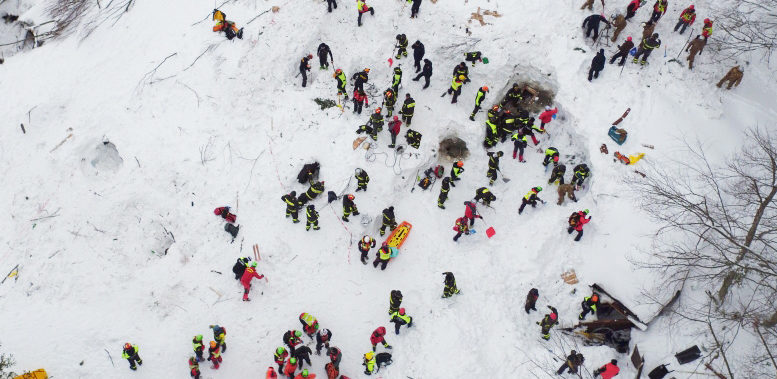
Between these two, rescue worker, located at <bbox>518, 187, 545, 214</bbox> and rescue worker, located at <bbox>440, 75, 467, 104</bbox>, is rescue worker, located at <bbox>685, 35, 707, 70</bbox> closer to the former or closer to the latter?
rescue worker, located at <bbox>518, 187, 545, 214</bbox>

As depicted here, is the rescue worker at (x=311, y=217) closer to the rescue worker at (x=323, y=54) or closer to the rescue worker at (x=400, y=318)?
the rescue worker at (x=400, y=318)

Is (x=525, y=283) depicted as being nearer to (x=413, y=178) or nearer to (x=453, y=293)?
(x=453, y=293)

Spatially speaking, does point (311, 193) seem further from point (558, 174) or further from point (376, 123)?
point (558, 174)

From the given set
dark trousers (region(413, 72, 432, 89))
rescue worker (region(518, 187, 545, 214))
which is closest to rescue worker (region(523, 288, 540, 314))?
rescue worker (region(518, 187, 545, 214))

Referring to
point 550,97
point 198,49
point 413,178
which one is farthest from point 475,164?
point 198,49

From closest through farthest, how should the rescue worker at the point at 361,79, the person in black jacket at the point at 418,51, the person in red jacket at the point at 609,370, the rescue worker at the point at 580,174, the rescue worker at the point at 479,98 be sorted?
the person in red jacket at the point at 609,370, the rescue worker at the point at 580,174, the rescue worker at the point at 479,98, the rescue worker at the point at 361,79, the person in black jacket at the point at 418,51

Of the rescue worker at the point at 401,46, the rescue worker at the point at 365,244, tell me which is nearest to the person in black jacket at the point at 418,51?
the rescue worker at the point at 401,46

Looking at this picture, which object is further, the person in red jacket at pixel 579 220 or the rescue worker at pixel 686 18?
the rescue worker at pixel 686 18
